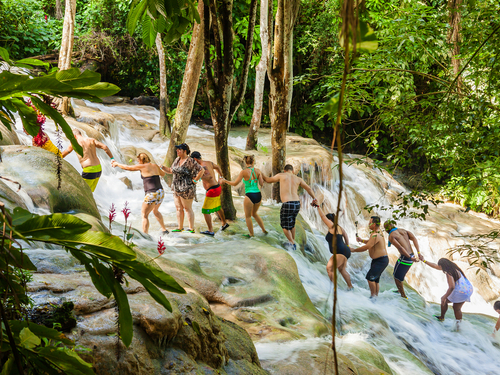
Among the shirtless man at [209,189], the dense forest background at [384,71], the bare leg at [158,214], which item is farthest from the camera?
the shirtless man at [209,189]

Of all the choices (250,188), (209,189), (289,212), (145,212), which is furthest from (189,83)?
(289,212)

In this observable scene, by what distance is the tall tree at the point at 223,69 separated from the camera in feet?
22.6

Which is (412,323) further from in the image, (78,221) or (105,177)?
(105,177)

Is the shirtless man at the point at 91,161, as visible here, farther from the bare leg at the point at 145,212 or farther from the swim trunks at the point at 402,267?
the swim trunks at the point at 402,267

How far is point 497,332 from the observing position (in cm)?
802

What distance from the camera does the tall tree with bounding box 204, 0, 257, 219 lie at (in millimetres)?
6887

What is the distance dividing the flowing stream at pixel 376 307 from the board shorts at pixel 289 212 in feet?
2.06

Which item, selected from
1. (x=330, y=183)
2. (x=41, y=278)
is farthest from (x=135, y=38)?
(x=41, y=278)

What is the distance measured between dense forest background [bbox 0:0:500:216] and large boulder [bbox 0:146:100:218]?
3.86 m

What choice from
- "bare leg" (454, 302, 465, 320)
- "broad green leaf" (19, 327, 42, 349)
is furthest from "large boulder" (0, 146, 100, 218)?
A: "bare leg" (454, 302, 465, 320)

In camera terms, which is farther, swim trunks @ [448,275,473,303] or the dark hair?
the dark hair

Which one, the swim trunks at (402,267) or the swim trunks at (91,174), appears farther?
the swim trunks at (402,267)

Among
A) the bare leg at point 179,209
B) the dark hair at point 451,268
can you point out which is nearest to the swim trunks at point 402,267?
the dark hair at point 451,268

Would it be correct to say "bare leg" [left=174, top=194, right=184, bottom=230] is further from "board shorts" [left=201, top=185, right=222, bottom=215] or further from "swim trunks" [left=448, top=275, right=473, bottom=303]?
"swim trunks" [left=448, top=275, right=473, bottom=303]
